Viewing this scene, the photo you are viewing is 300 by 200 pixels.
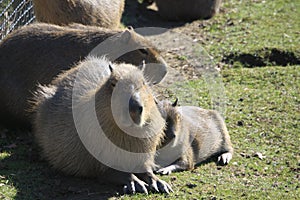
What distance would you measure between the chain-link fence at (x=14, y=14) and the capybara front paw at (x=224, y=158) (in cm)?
244

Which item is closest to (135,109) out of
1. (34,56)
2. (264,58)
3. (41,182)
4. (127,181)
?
(127,181)

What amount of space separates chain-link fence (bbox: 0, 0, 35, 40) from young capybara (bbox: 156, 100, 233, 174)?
211cm

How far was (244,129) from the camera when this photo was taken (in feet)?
19.9

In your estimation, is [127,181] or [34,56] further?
[34,56]

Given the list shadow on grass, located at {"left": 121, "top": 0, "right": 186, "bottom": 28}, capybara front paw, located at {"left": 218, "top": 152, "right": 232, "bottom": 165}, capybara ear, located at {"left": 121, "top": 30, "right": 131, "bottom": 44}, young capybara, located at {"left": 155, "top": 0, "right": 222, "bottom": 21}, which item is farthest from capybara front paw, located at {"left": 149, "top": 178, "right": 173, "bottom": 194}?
young capybara, located at {"left": 155, "top": 0, "right": 222, "bottom": 21}

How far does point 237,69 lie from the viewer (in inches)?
300

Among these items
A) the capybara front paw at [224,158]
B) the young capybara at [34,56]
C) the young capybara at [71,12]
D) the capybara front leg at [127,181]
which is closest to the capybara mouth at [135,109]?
the capybara front leg at [127,181]

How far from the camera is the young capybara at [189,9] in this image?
31.0 ft

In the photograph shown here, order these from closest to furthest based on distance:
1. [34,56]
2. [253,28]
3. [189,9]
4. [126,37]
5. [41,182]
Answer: [41,182], [34,56], [126,37], [253,28], [189,9]

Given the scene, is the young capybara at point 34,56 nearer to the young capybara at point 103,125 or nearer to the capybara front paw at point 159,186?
the young capybara at point 103,125

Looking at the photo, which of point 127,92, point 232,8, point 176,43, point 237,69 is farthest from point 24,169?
point 232,8

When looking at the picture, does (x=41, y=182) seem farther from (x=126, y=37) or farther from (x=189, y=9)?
(x=189, y=9)

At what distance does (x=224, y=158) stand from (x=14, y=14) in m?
2.75

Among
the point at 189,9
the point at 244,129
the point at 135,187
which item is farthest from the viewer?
the point at 189,9
